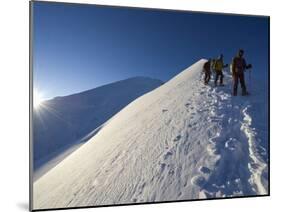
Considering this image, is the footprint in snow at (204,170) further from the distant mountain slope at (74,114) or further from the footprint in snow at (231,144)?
the distant mountain slope at (74,114)

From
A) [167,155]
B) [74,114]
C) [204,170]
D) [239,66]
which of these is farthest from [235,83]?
[74,114]

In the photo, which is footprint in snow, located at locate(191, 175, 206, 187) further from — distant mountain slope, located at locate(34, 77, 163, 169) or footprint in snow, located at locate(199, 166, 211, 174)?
distant mountain slope, located at locate(34, 77, 163, 169)

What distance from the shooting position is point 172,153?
7.68 m

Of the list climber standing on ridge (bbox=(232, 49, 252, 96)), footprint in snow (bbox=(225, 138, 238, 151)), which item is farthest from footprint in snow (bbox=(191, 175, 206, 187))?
climber standing on ridge (bbox=(232, 49, 252, 96))

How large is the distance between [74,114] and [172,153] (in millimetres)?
1652

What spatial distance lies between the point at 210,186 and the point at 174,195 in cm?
61

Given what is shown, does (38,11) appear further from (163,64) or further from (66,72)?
(163,64)

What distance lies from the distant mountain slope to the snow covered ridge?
156 mm

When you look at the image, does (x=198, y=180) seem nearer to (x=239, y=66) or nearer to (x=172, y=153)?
(x=172, y=153)

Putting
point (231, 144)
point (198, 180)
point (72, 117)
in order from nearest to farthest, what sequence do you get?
point (72, 117) → point (198, 180) → point (231, 144)

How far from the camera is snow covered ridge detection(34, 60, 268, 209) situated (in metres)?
7.22

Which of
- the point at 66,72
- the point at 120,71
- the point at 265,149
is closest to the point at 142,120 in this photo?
the point at 120,71

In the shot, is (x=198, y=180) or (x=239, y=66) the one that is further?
(x=239, y=66)
